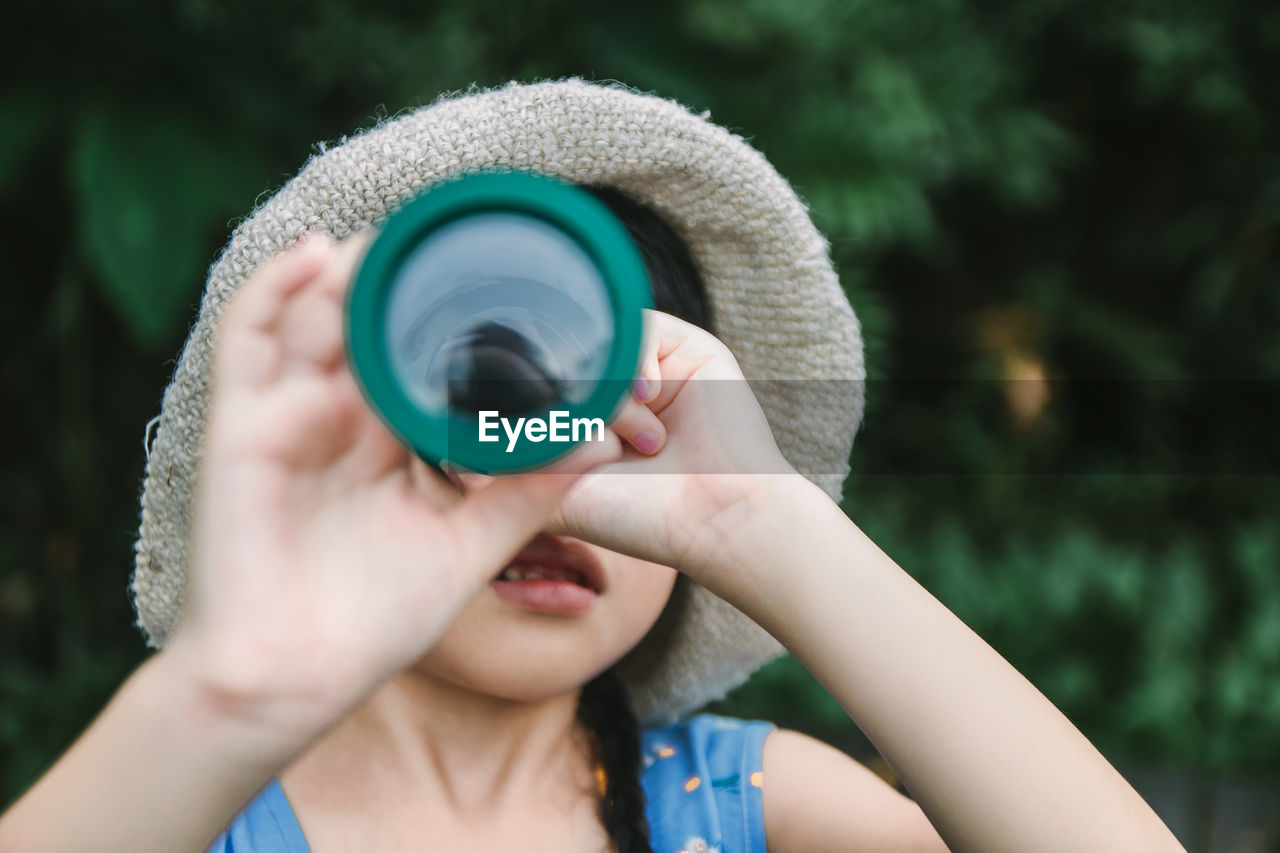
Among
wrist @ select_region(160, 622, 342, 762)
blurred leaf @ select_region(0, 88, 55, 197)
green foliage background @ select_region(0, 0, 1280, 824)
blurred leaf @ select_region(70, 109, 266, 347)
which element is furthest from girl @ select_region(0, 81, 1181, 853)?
blurred leaf @ select_region(0, 88, 55, 197)

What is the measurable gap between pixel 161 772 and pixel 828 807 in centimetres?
71

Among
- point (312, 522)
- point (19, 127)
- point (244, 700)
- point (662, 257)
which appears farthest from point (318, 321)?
point (19, 127)

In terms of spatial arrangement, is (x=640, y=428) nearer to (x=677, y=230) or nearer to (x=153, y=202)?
(x=677, y=230)

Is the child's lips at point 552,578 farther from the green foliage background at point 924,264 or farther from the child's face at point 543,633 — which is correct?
the green foliage background at point 924,264

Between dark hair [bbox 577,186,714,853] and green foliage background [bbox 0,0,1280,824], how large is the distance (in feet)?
3.35

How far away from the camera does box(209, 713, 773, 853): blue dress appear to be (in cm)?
113

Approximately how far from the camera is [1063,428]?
3.22 m

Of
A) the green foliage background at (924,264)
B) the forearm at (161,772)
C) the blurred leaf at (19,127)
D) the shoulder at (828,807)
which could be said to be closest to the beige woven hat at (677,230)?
the shoulder at (828,807)

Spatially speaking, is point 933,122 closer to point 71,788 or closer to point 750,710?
point 750,710

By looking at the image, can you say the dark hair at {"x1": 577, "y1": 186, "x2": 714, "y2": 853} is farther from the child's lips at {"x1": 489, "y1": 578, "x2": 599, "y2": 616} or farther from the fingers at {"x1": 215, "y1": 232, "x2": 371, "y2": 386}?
the fingers at {"x1": 215, "y1": 232, "x2": 371, "y2": 386}

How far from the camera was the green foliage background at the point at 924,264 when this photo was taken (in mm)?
2303

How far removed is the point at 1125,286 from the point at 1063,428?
1.88 feet

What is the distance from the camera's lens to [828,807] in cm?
111

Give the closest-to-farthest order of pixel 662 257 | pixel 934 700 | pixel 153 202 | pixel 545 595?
pixel 934 700, pixel 545 595, pixel 662 257, pixel 153 202
